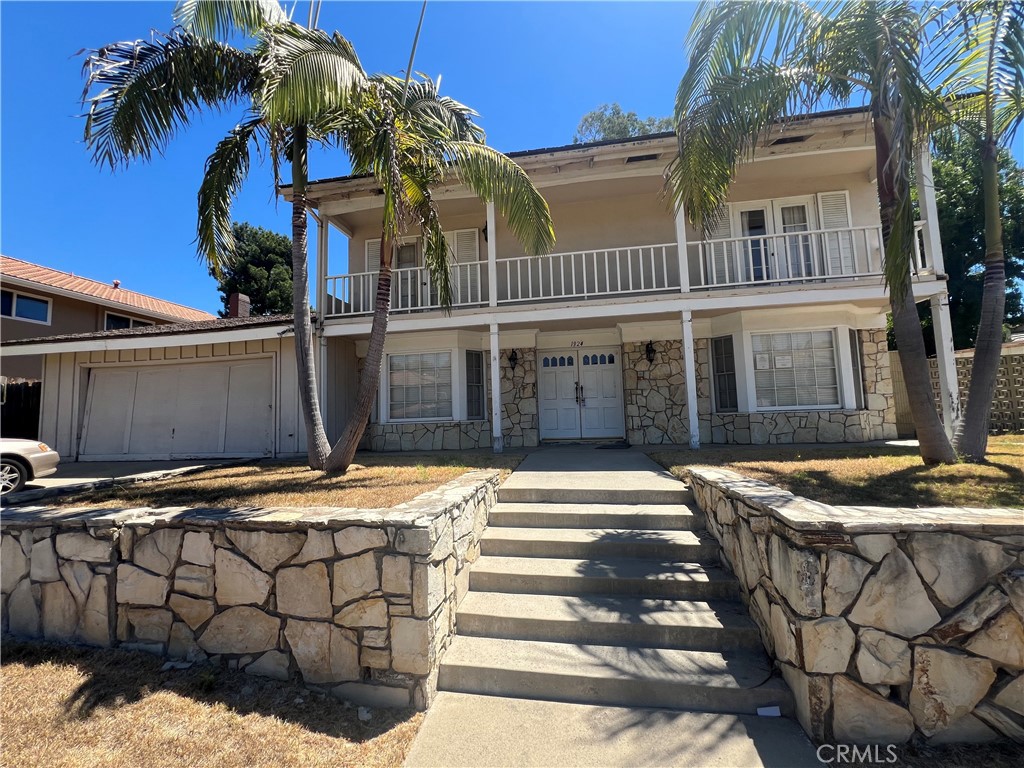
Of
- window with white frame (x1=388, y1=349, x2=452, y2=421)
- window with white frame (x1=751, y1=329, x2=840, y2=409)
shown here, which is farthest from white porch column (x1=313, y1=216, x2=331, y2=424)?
window with white frame (x1=751, y1=329, x2=840, y2=409)

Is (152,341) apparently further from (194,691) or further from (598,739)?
(598,739)

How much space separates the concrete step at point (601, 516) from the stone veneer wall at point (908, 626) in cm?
187

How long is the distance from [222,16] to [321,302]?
5.24m

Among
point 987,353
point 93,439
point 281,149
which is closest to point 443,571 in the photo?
point 281,149

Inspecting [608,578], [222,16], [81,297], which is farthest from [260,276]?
[608,578]

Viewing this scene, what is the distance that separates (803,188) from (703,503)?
8599mm

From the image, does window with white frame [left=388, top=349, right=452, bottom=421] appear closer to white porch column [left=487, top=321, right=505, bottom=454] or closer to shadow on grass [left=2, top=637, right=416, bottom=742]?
white porch column [left=487, top=321, right=505, bottom=454]

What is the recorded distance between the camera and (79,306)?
643 inches

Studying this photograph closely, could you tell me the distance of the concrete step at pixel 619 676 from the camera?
2.87m

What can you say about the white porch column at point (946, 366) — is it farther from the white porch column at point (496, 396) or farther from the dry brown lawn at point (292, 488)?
the white porch column at point (496, 396)

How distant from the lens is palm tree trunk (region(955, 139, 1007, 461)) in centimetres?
541

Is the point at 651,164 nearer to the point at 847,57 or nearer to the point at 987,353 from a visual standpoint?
the point at 847,57

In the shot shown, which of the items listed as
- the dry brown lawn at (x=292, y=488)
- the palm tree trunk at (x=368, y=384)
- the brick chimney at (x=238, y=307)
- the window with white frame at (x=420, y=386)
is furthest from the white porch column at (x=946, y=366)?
the brick chimney at (x=238, y=307)

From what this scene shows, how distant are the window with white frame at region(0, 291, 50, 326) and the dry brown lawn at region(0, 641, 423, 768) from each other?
54.5ft
